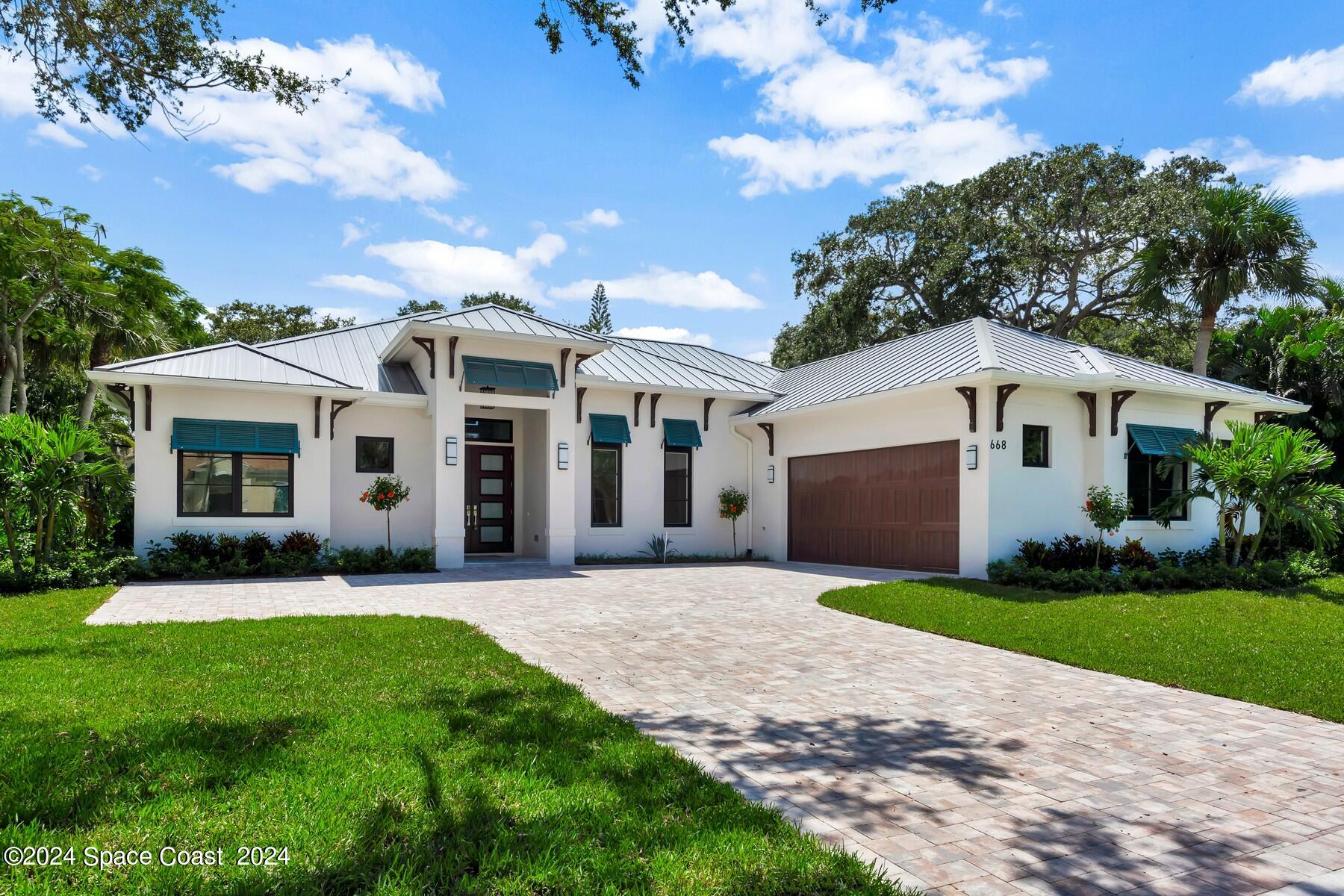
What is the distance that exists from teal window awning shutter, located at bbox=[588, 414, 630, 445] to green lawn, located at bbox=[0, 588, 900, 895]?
1107cm

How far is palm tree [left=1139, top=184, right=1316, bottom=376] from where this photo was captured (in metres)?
17.4

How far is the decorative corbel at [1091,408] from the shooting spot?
540 inches

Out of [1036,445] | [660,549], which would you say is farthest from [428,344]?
[1036,445]

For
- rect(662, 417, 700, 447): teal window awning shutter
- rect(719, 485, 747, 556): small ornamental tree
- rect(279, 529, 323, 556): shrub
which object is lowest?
rect(279, 529, 323, 556): shrub

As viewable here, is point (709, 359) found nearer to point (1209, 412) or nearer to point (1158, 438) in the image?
point (1158, 438)

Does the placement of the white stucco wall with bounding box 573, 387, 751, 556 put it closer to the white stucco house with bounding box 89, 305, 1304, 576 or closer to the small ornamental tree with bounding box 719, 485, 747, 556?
the white stucco house with bounding box 89, 305, 1304, 576

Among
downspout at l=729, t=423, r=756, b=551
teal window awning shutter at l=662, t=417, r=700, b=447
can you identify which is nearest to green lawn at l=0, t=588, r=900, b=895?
teal window awning shutter at l=662, t=417, r=700, b=447

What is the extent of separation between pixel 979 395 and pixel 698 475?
7045 millimetres

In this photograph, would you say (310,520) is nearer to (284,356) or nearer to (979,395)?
(284,356)

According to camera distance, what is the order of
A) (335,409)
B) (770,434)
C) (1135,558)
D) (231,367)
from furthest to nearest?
(770,434), (335,409), (231,367), (1135,558)

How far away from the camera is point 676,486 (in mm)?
18188

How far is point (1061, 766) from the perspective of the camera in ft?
14.7

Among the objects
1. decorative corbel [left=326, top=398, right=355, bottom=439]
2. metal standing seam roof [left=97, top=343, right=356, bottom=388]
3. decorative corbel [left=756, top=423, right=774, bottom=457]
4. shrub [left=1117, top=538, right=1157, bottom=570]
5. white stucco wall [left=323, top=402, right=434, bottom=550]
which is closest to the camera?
shrub [left=1117, top=538, right=1157, bottom=570]

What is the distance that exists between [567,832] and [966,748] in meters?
2.67
